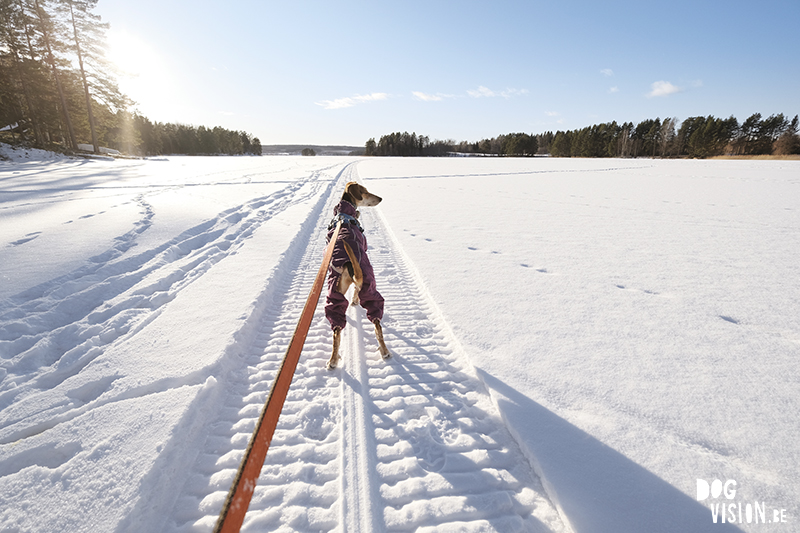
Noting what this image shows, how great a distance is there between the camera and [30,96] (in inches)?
987

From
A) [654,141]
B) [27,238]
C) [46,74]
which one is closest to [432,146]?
[654,141]

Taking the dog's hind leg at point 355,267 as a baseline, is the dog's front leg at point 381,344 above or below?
below

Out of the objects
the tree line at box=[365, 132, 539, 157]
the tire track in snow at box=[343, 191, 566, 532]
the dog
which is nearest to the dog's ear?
the dog

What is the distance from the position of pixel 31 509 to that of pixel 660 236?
874 cm

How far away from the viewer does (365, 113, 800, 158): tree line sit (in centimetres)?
5509

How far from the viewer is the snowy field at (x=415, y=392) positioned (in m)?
1.60

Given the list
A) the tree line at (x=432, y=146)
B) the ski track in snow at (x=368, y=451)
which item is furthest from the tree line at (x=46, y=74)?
the tree line at (x=432, y=146)

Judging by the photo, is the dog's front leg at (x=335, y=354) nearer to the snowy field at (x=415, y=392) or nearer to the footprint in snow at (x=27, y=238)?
the snowy field at (x=415, y=392)

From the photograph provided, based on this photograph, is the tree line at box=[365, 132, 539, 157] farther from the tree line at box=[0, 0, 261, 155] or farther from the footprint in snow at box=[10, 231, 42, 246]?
the footprint in snow at box=[10, 231, 42, 246]

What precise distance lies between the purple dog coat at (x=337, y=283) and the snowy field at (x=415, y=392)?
43 cm

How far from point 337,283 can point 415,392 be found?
1086 millimetres

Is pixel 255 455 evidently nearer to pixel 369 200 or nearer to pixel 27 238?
pixel 369 200

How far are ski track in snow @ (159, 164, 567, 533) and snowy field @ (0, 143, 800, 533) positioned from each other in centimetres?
1

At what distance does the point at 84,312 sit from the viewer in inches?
129
